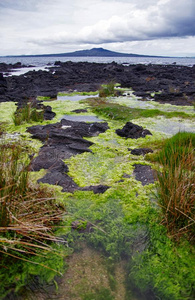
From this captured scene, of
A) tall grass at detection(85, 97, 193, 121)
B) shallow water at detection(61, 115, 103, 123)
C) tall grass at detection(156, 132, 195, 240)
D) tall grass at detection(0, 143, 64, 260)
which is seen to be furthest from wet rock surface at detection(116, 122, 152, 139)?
tall grass at detection(0, 143, 64, 260)

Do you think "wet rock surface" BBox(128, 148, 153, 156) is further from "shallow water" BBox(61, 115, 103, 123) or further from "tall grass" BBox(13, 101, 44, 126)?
"tall grass" BBox(13, 101, 44, 126)

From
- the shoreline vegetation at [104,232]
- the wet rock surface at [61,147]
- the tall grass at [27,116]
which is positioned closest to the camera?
the shoreline vegetation at [104,232]

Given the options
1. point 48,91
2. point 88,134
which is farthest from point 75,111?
point 48,91

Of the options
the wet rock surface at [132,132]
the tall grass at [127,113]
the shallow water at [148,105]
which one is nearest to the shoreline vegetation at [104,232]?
the wet rock surface at [132,132]

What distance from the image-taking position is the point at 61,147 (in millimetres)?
5785

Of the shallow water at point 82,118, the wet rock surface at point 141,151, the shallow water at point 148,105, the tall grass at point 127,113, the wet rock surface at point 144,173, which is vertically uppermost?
the shallow water at point 148,105

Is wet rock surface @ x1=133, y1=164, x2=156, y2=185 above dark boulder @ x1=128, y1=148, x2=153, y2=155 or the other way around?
the other way around

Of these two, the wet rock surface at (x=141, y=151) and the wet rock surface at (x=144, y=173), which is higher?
the wet rock surface at (x=141, y=151)

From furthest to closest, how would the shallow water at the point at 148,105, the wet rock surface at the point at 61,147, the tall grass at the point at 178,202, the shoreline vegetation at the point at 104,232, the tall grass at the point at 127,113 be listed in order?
the shallow water at the point at 148,105 → the tall grass at the point at 127,113 → the wet rock surface at the point at 61,147 → the tall grass at the point at 178,202 → the shoreline vegetation at the point at 104,232

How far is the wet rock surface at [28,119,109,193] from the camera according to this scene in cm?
423

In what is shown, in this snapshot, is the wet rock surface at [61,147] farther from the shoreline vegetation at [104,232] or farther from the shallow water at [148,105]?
the shallow water at [148,105]

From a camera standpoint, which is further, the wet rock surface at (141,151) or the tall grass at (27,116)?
the tall grass at (27,116)

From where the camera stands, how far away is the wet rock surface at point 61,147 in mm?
4234

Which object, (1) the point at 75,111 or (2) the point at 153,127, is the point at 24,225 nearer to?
(2) the point at 153,127
